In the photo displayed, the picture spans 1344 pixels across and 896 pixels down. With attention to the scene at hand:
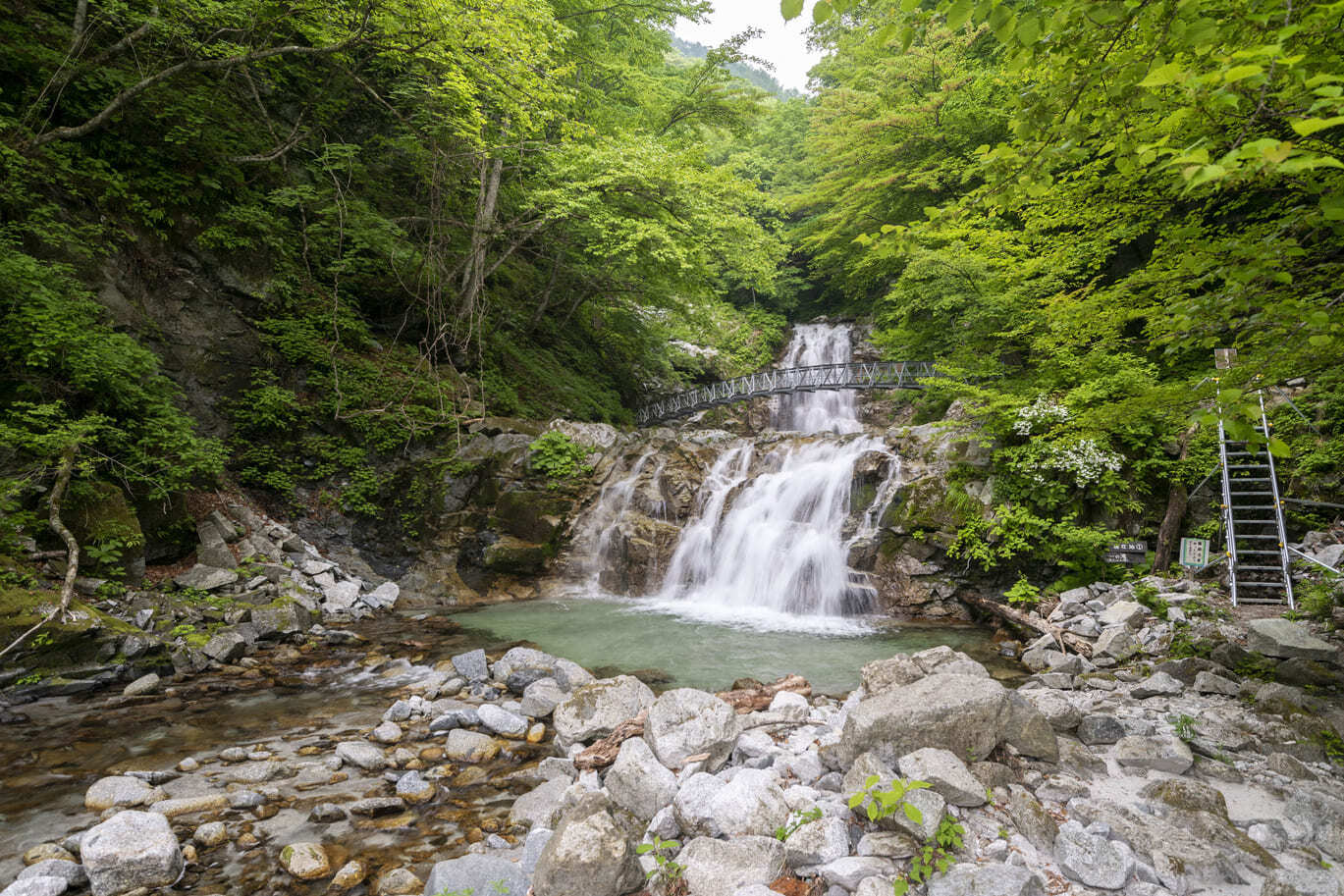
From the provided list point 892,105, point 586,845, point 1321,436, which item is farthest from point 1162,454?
point 892,105

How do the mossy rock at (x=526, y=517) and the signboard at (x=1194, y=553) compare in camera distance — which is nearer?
the signboard at (x=1194, y=553)

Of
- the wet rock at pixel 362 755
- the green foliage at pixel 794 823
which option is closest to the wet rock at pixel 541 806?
the wet rock at pixel 362 755

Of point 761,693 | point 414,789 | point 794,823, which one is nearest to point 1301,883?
point 794,823

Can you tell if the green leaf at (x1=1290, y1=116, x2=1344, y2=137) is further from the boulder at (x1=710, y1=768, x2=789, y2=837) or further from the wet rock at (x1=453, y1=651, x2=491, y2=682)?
the wet rock at (x1=453, y1=651, x2=491, y2=682)

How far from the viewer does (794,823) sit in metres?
2.82

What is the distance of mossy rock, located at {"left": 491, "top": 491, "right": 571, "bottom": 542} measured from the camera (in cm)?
1084

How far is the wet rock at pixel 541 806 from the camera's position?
327 cm

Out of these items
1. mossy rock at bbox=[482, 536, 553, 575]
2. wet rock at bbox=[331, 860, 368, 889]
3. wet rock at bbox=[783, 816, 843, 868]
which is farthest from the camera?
mossy rock at bbox=[482, 536, 553, 575]

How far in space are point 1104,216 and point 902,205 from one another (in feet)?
40.6

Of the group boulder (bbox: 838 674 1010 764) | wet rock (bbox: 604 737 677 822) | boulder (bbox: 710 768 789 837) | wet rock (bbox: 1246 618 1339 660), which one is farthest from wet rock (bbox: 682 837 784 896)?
wet rock (bbox: 1246 618 1339 660)

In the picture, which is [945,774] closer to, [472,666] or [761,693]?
[761,693]

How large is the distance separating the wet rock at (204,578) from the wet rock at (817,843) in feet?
24.0

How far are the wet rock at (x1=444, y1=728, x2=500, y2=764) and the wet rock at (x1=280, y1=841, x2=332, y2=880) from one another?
1.18 meters

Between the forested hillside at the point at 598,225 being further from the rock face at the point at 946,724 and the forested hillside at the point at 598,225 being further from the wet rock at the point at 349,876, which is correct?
the wet rock at the point at 349,876
